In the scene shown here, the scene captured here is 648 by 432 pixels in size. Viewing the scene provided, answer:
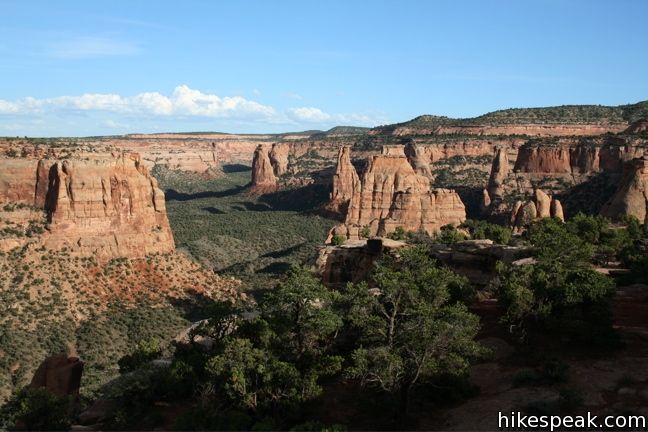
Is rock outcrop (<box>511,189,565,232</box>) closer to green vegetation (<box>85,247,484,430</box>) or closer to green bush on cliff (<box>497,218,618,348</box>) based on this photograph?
green bush on cliff (<box>497,218,618,348</box>)

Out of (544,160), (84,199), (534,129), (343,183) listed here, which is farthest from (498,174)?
(84,199)

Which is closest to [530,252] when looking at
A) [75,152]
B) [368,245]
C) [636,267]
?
[636,267]

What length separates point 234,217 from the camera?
399 feet

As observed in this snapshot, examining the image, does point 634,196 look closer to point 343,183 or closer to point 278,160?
point 343,183

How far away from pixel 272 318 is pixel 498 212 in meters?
66.3

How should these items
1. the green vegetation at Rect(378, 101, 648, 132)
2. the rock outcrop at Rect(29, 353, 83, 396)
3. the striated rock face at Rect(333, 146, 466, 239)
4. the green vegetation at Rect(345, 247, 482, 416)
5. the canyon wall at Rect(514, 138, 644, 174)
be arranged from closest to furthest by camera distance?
the green vegetation at Rect(345, 247, 482, 416)
the rock outcrop at Rect(29, 353, 83, 396)
the striated rock face at Rect(333, 146, 466, 239)
the canyon wall at Rect(514, 138, 644, 174)
the green vegetation at Rect(378, 101, 648, 132)

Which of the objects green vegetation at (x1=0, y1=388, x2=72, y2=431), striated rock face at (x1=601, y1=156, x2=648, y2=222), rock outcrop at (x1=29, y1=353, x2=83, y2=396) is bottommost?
rock outcrop at (x1=29, y1=353, x2=83, y2=396)

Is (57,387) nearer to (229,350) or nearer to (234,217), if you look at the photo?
(229,350)

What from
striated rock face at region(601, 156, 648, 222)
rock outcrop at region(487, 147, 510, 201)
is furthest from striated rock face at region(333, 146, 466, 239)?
striated rock face at region(601, 156, 648, 222)

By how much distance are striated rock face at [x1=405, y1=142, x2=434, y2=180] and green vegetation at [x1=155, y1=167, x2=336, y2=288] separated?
1912 cm

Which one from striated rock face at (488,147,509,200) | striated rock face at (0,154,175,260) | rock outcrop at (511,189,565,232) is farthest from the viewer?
striated rock face at (488,147,509,200)

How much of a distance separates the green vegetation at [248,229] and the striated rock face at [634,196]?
3447 cm

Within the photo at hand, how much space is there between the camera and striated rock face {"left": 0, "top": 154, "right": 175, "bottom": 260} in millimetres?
53969

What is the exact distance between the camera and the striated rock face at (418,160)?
120456 mm
